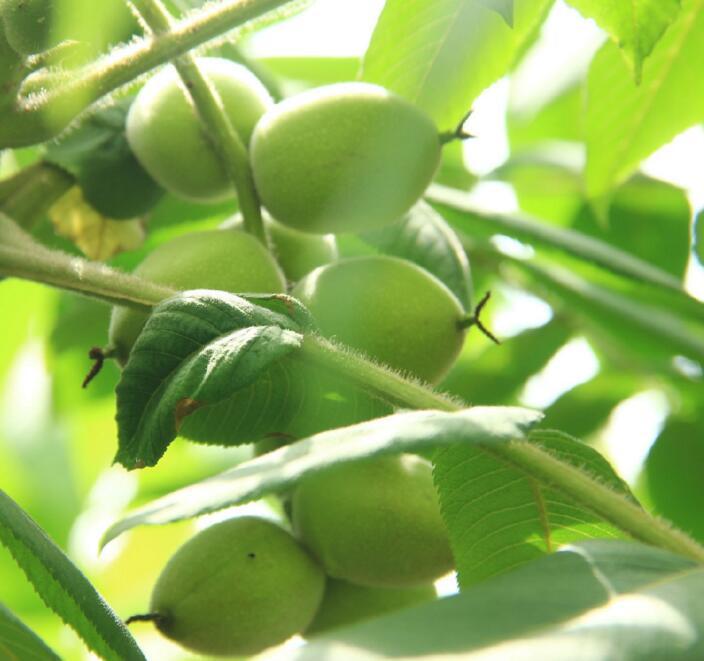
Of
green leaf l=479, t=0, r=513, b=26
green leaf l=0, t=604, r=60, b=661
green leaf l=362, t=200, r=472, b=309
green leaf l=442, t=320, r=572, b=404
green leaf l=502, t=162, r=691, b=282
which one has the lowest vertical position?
green leaf l=442, t=320, r=572, b=404

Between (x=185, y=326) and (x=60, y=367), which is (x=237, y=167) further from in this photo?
(x=60, y=367)

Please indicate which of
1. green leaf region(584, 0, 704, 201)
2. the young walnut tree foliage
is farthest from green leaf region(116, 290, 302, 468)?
green leaf region(584, 0, 704, 201)

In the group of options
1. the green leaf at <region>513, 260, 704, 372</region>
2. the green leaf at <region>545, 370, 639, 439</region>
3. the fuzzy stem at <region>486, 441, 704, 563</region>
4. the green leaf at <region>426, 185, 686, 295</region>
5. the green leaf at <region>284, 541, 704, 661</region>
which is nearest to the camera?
the green leaf at <region>284, 541, 704, 661</region>

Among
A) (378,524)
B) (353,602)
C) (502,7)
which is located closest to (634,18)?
(502,7)

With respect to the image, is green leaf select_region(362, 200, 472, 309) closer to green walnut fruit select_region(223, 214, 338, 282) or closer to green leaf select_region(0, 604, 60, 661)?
green walnut fruit select_region(223, 214, 338, 282)

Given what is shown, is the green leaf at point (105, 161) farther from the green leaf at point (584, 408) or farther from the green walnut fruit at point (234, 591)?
the green leaf at point (584, 408)
